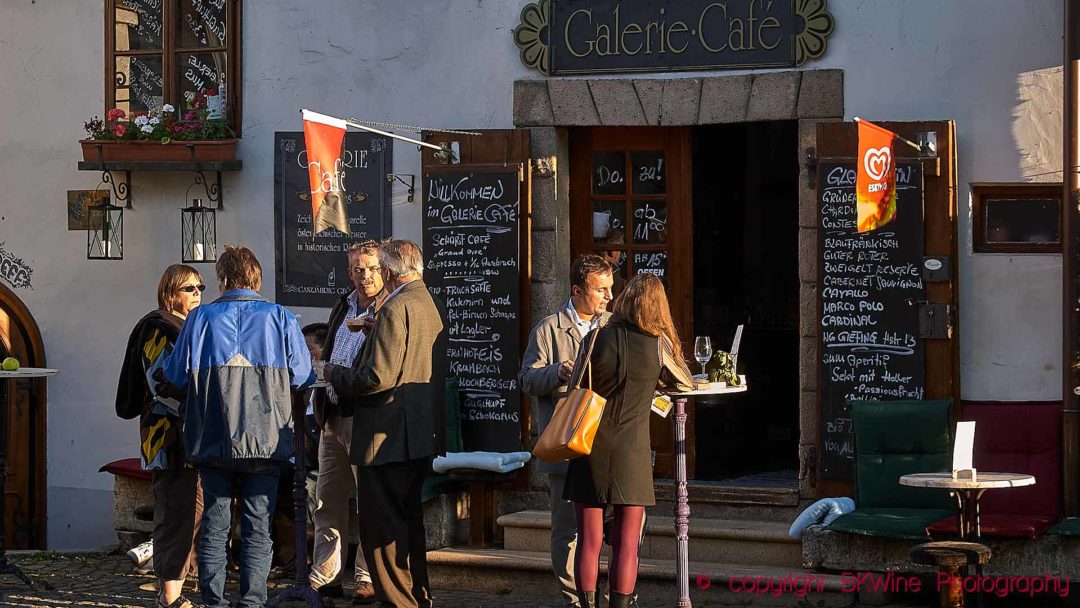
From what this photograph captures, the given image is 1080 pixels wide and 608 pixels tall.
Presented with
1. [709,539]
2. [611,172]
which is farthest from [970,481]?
[611,172]

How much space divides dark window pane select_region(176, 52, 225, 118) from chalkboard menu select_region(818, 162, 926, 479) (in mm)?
3727

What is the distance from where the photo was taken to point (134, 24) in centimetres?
984

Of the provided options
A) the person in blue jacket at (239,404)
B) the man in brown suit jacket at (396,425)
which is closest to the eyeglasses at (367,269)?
the man in brown suit jacket at (396,425)

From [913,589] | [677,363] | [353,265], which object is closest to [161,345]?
[353,265]

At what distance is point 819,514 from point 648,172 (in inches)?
92.3

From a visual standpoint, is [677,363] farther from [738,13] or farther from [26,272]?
[26,272]

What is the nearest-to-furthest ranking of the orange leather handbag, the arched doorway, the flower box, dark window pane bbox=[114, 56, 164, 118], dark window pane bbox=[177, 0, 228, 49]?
the orange leather handbag
the flower box
dark window pane bbox=[177, 0, 228, 49]
dark window pane bbox=[114, 56, 164, 118]
the arched doorway

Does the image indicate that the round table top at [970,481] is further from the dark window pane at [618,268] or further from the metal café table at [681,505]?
the dark window pane at [618,268]

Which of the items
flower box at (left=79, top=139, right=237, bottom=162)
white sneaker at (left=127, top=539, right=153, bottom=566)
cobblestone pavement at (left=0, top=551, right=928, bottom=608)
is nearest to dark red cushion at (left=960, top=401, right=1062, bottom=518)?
cobblestone pavement at (left=0, top=551, right=928, bottom=608)

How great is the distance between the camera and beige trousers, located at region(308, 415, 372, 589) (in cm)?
742

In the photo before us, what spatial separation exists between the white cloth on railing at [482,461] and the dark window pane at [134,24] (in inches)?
134

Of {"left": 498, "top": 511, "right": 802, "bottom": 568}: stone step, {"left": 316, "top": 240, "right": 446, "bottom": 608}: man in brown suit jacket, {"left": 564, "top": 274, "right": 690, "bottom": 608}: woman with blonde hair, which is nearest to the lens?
{"left": 564, "top": 274, "right": 690, "bottom": 608}: woman with blonde hair

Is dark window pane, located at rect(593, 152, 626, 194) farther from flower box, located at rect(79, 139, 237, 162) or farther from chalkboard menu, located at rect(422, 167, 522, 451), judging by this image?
flower box, located at rect(79, 139, 237, 162)

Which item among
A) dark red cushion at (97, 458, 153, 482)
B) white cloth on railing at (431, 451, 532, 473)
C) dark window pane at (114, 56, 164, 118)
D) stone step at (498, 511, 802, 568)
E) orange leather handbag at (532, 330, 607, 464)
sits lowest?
stone step at (498, 511, 802, 568)
